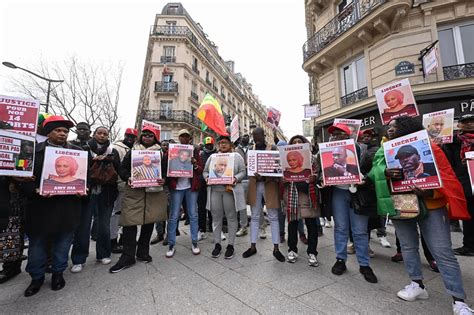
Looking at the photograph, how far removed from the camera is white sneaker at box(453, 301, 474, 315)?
2.07m

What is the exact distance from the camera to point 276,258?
3.65 m

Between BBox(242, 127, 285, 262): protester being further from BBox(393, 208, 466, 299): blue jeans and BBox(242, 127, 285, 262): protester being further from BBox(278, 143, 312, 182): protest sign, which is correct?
BBox(393, 208, 466, 299): blue jeans

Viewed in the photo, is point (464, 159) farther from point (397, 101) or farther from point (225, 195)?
point (225, 195)

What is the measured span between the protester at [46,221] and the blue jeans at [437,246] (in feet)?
13.3

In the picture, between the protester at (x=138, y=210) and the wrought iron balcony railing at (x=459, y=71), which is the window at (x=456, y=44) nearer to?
the wrought iron balcony railing at (x=459, y=71)

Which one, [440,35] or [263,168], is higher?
[440,35]

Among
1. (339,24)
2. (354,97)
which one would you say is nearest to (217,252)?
(354,97)

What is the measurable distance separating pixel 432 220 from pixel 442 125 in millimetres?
3028

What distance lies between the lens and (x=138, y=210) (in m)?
3.53

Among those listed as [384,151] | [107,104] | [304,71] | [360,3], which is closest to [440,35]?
[360,3]

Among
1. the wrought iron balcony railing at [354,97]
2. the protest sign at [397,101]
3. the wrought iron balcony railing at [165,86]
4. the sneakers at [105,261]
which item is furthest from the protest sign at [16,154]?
the wrought iron balcony railing at [165,86]

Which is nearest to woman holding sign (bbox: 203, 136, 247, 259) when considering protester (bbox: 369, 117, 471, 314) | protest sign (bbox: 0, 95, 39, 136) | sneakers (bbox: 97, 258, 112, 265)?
sneakers (bbox: 97, 258, 112, 265)

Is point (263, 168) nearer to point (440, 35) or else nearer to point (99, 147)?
point (99, 147)

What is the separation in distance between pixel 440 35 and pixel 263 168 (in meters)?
10.0
